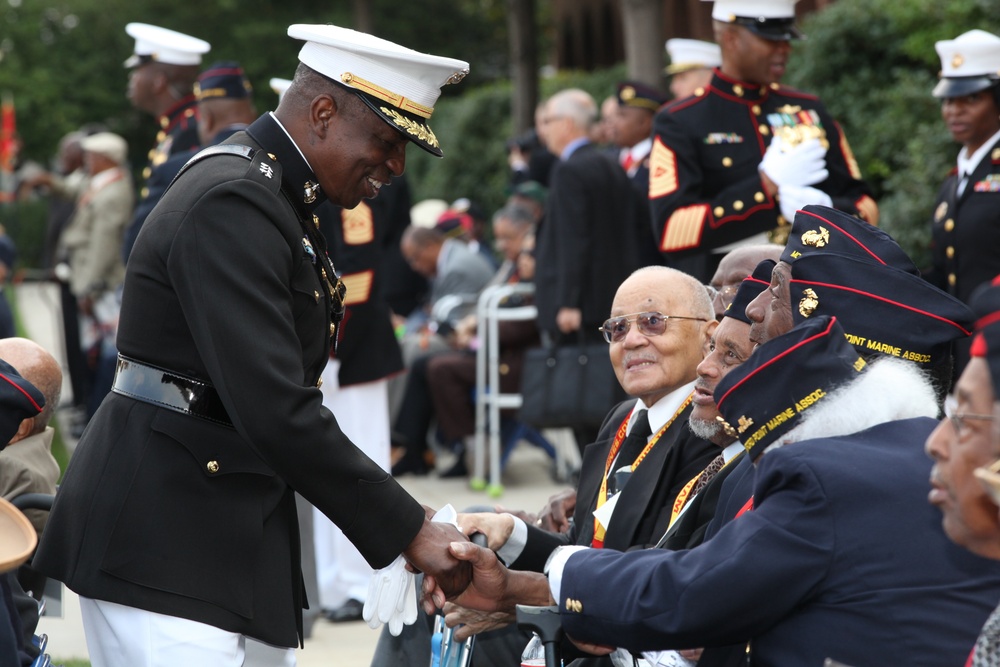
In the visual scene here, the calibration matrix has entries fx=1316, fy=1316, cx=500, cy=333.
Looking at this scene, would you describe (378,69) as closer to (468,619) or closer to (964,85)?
(468,619)

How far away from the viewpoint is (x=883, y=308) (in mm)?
3012

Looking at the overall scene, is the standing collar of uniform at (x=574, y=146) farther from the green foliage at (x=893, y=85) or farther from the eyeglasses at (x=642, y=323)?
the eyeglasses at (x=642, y=323)

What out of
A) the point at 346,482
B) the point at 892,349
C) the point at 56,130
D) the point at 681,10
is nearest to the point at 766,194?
the point at 892,349

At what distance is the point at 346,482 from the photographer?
9.85 ft

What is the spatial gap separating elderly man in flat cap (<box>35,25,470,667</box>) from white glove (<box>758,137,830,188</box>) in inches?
98.7

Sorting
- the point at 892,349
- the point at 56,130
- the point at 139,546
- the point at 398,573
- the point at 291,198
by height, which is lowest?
the point at 56,130

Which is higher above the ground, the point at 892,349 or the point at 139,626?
the point at 892,349

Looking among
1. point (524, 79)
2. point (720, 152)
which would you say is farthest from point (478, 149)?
point (720, 152)

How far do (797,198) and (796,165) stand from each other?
0.54 feet

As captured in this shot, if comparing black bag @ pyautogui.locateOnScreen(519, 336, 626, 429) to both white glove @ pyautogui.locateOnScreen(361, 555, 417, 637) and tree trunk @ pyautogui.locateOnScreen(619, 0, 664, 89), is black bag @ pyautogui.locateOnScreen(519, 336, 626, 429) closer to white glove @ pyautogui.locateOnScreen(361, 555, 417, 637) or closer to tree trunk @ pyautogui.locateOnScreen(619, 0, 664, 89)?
white glove @ pyautogui.locateOnScreen(361, 555, 417, 637)

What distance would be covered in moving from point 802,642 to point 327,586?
13.6 feet

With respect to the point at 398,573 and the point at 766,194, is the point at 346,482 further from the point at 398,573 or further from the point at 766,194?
the point at 766,194

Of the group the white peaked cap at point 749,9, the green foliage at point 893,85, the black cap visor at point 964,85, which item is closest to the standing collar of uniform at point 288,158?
the white peaked cap at point 749,9

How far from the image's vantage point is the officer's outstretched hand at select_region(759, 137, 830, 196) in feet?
17.2
